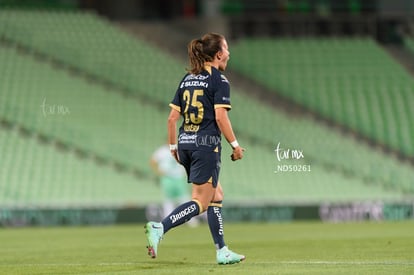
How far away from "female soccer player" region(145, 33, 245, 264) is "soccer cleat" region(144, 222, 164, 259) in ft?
0.22

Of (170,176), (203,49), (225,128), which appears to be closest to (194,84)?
(203,49)

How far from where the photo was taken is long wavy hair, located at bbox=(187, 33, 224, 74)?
10953mm

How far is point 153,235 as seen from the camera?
10617 millimetres

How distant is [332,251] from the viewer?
13.0 meters

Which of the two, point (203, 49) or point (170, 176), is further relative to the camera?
point (170, 176)

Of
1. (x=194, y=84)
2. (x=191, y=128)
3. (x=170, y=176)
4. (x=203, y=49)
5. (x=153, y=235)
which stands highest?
(x=170, y=176)

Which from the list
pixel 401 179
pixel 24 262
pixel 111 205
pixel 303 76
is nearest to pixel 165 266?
pixel 24 262

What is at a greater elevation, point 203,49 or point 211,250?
point 203,49

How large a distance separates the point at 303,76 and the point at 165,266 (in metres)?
21.0

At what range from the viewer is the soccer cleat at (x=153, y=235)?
34.7ft

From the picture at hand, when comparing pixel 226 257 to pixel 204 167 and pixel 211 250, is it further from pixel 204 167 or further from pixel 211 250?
pixel 211 250

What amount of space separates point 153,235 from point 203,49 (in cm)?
184

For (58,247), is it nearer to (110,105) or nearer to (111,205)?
(111,205)

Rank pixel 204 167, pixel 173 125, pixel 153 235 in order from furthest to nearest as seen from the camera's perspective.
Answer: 1. pixel 173 125
2. pixel 204 167
3. pixel 153 235
